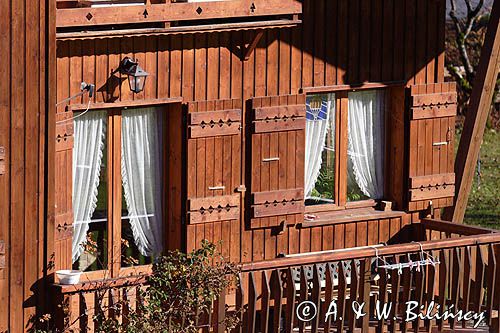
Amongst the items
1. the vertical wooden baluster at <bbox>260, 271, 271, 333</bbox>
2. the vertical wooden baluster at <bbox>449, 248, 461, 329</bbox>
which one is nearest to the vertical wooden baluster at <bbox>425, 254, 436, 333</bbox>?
the vertical wooden baluster at <bbox>449, 248, 461, 329</bbox>

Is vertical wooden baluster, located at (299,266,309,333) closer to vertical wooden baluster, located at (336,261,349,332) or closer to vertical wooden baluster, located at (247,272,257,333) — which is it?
vertical wooden baluster, located at (336,261,349,332)

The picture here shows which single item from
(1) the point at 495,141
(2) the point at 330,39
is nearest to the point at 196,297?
(2) the point at 330,39

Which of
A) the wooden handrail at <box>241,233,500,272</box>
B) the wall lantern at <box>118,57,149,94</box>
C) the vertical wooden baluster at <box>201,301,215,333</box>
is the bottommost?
the vertical wooden baluster at <box>201,301,215,333</box>

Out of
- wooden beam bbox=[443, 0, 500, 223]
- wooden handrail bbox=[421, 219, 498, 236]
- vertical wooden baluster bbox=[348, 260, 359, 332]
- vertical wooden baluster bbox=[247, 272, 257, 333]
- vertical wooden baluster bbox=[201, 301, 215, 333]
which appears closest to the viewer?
vertical wooden baluster bbox=[201, 301, 215, 333]

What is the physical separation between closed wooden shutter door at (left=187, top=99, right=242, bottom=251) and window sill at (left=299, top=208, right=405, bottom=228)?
0.97m

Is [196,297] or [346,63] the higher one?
[346,63]

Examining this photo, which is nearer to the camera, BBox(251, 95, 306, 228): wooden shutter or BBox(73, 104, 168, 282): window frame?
BBox(73, 104, 168, 282): window frame

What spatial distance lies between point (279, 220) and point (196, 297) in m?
2.53

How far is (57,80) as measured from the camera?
12.1m

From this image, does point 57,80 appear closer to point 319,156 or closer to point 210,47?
point 210,47

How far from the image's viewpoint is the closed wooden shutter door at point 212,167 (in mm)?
13008

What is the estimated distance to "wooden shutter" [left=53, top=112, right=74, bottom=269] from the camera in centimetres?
1216

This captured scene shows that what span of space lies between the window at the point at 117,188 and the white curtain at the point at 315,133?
1732mm

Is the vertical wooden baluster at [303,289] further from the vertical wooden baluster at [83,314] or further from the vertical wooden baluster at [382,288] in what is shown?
the vertical wooden baluster at [83,314]
